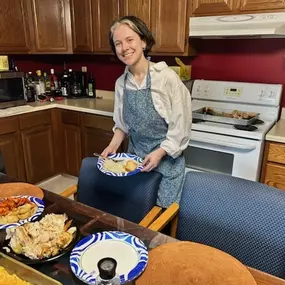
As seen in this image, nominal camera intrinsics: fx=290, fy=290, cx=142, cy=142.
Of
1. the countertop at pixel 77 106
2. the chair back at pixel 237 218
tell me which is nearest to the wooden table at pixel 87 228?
the chair back at pixel 237 218

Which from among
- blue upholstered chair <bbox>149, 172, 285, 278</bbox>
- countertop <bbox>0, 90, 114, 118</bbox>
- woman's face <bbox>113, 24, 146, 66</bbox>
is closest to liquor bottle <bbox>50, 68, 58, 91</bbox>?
countertop <bbox>0, 90, 114, 118</bbox>

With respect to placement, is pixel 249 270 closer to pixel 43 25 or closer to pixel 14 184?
pixel 14 184

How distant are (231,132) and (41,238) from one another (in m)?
1.46

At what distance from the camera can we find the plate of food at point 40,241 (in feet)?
2.55

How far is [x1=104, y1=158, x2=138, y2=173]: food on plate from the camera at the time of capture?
121 centimetres

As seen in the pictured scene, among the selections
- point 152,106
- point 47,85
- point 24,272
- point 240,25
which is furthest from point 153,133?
point 47,85

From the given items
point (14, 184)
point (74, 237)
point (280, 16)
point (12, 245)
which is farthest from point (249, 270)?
point (280, 16)

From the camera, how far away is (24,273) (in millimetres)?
702

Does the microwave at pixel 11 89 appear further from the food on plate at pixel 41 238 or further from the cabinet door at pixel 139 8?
the food on plate at pixel 41 238

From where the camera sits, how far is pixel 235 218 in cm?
104

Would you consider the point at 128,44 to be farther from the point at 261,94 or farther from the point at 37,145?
the point at 37,145

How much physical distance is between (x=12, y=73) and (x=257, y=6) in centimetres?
211

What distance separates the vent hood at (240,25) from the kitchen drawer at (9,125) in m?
1.68

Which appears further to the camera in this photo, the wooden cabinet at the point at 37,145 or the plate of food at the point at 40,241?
the wooden cabinet at the point at 37,145
